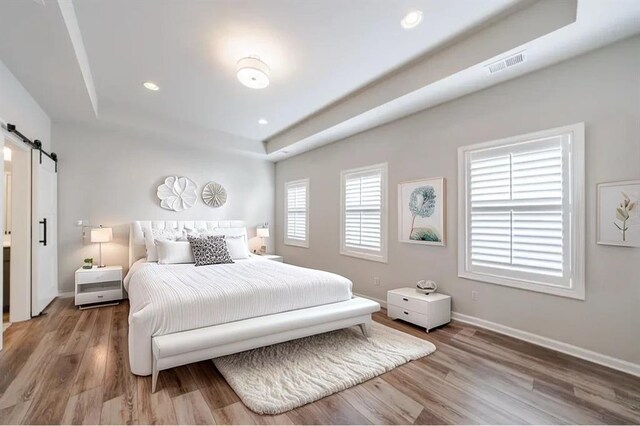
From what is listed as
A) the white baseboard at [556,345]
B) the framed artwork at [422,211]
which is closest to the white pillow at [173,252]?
the framed artwork at [422,211]

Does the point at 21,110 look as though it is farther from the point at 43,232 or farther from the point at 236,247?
the point at 236,247

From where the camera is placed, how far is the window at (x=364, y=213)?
4.25 m

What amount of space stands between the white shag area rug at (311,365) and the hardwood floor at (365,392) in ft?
0.23

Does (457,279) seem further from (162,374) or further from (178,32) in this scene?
(178,32)

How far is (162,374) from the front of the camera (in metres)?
2.29

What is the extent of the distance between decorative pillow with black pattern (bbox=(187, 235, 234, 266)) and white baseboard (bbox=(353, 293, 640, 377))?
306cm

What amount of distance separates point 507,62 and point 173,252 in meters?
4.41

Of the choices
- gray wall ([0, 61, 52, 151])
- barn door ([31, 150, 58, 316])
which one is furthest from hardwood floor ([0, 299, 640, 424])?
gray wall ([0, 61, 52, 151])

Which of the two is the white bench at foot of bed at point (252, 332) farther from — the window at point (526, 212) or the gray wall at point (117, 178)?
the gray wall at point (117, 178)

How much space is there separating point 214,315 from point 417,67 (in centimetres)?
312

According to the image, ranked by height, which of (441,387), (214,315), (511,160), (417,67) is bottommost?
(441,387)

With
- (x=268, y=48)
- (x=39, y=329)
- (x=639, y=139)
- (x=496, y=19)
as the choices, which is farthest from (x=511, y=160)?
(x=39, y=329)

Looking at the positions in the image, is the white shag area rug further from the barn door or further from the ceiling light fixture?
the barn door

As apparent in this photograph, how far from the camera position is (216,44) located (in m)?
2.72
